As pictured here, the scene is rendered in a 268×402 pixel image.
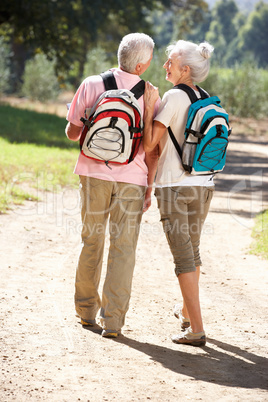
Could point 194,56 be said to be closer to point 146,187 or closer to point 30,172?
Answer: point 146,187

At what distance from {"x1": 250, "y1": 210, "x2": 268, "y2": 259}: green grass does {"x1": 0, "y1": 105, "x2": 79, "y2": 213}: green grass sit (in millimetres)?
3517

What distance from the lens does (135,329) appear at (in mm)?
4719

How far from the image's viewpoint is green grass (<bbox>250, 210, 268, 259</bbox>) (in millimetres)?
7594

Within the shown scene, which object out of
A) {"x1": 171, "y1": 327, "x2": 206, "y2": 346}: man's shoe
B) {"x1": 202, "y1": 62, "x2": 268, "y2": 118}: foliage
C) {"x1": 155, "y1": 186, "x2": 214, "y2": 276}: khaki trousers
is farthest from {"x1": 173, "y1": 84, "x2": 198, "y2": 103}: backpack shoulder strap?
{"x1": 202, "y1": 62, "x2": 268, "y2": 118}: foliage

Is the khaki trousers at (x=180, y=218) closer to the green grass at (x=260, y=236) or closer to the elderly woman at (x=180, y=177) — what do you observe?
the elderly woman at (x=180, y=177)

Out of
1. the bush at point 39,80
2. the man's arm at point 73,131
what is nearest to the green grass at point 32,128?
the bush at point 39,80

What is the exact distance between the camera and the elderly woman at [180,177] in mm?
4184

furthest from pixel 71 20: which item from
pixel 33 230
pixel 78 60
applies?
pixel 33 230

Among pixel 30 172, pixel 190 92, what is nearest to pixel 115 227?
pixel 190 92

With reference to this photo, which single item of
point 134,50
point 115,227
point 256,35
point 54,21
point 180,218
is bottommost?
point 115,227

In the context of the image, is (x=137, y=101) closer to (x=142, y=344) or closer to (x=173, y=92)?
(x=173, y=92)

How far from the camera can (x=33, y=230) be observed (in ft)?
26.2

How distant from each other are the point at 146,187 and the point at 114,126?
0.57 metres

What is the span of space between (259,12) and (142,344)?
141m
